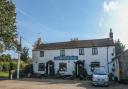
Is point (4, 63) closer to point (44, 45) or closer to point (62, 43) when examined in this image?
point (44, 45)

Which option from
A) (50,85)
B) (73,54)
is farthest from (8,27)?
(73,54)

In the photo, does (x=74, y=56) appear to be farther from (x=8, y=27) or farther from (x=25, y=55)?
(x=25, y=55)

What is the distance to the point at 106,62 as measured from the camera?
4403 centimetres

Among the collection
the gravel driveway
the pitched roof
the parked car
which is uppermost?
the pitched roof

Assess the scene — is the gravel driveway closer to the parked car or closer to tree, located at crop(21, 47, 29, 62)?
the parked car

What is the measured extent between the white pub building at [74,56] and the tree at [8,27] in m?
11.8

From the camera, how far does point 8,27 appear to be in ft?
121

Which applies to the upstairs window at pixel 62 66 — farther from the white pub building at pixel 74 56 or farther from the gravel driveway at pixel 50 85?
the gravel driveway at pixel 50 85

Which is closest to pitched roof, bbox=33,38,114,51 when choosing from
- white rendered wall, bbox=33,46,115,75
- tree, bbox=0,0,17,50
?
white rendered wall, bbox=33,46,115,75

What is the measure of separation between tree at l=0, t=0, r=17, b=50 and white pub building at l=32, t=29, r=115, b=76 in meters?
11.8

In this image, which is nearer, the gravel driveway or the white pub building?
the gravel driveway

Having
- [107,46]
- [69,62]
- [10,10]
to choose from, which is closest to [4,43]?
[10,10]

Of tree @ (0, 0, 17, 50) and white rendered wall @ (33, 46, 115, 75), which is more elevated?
tree @ (0, 0, 17, 50)

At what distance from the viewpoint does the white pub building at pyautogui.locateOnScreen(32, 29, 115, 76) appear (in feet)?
146
